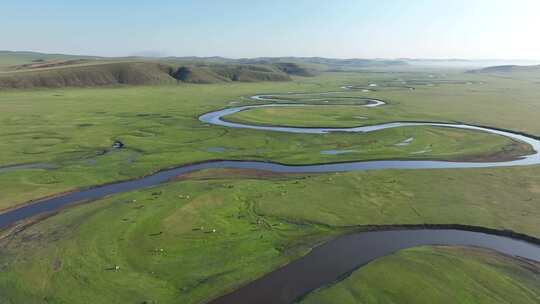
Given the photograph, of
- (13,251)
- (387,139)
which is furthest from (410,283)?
(387,139)

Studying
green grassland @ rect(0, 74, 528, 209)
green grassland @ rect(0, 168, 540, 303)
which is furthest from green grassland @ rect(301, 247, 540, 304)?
green grassland @ rect(0, 74, 528, 209)

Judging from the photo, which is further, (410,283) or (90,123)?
(90,123)

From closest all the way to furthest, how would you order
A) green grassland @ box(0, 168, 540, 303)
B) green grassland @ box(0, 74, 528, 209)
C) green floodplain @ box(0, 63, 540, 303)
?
green floodplain @ box(0, 63, 540, 303)
green grassland @ box(0, 168, 540, 303)
green grassland @ box(0, 74, 528, 209)

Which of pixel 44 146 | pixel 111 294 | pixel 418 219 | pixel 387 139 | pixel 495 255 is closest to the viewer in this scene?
pixel 111 294

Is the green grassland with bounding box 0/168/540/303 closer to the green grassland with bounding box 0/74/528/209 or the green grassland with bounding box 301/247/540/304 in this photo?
the green grassland with bounding box 301/247/540/304

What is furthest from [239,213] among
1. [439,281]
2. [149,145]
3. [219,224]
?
[149,145]

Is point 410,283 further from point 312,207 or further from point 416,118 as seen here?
point 416,118

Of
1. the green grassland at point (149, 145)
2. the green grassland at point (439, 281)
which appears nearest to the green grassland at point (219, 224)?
the green grassland at point (439, 281)
